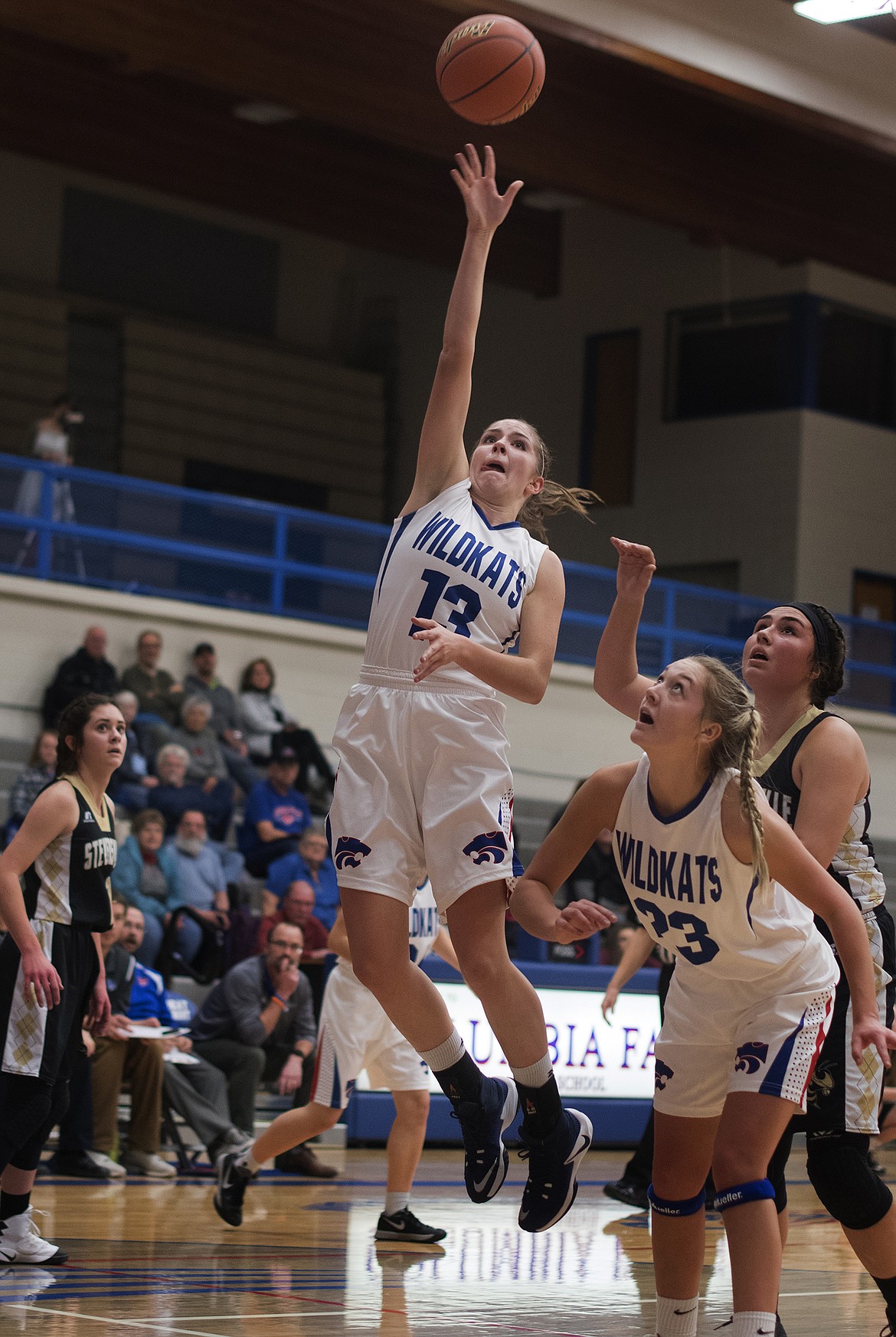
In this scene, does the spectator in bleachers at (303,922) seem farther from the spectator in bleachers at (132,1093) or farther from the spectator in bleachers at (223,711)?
the spectator in bleachers at (223,711)

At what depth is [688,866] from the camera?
13.7 feet

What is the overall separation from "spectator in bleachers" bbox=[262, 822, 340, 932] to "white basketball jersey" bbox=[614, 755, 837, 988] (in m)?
7.67

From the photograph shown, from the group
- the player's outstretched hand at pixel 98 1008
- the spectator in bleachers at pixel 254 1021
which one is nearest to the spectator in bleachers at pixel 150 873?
the spectator in bleachers at pixel 254 1021

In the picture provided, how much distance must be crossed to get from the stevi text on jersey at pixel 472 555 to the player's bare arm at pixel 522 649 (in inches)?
3.4

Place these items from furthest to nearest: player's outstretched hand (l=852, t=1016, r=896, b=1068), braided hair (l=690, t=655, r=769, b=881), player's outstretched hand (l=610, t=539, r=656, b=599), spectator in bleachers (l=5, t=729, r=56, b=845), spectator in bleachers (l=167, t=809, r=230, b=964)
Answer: spectator in bleachers (l=167, t=809, r=230, b=964) < spectator in bleachers (l=5, t=729, r=56, b=845) < player's outstretched hand (l=610, t=539, r=656, b=599) < braided hair (l=690, t=655, r=769, b=881) < player's outstretched hand (l=852, t=1016, r=896, b=1068)

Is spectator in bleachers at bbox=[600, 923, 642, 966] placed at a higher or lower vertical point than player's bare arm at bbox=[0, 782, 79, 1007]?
lower

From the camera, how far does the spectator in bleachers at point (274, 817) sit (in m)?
12.8

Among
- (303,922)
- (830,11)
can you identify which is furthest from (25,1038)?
(830,11)

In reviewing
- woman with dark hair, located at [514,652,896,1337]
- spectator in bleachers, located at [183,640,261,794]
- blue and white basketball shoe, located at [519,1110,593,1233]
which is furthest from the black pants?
spectator in bleachers, located at [183,640,261,794]

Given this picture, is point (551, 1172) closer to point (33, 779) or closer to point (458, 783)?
point (458, 783)

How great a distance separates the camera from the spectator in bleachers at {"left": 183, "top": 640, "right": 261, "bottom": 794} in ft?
46.1

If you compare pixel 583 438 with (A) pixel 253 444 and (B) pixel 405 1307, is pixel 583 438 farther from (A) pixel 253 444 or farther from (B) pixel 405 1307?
(B) pixel 405 1307

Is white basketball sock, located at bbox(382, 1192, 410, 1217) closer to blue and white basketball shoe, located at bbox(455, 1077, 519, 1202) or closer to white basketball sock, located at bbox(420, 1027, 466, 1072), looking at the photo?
blue and white basketball shoe, located at bbox(455, 1077, 519, 1202)

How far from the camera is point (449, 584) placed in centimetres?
484
